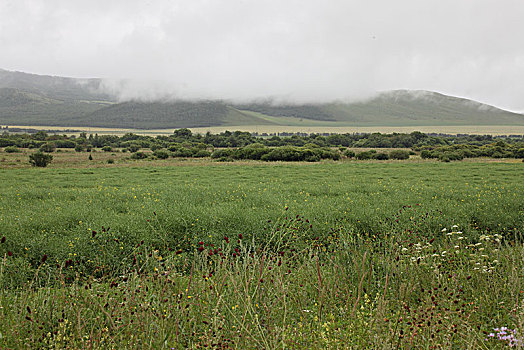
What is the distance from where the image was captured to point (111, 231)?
362 inches

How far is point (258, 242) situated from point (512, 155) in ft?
234

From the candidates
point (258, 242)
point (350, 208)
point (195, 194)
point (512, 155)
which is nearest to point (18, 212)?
point (195, 194)

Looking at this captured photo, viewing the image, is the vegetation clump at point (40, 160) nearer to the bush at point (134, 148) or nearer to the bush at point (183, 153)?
the bush at point (183, 153)

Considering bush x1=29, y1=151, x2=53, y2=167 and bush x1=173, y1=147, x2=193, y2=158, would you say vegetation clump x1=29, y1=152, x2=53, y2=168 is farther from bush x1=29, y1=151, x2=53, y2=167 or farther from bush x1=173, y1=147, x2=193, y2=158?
bush x1=173, y1=147, x2=193, y2=158

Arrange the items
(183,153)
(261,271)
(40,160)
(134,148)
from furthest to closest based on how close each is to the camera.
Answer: (134,148) → (183,153) → (40,160) → (261,271)

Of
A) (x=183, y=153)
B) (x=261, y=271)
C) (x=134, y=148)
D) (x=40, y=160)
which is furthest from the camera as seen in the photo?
(x=134, y=148)

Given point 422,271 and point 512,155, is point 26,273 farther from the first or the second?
point 512,155

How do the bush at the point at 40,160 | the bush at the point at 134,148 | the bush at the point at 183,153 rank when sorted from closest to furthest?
the bush at the point at 40,160 < the bush at the point at 183,153 < the bush at the point at 134,148

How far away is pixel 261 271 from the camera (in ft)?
15.6

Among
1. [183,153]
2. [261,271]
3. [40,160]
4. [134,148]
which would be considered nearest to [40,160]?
[40,160]

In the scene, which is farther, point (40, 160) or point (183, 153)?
point (183, 153)

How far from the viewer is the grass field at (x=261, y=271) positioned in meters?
4.21

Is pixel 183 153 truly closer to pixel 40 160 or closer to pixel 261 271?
pixel 40 160

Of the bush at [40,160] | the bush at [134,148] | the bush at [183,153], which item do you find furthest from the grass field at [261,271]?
the bush at [134,148]
